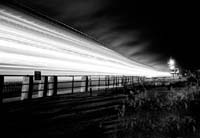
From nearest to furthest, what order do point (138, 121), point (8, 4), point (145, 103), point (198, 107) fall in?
point (8, 4), point (138, 121), point (198, 107), point (145, 103)

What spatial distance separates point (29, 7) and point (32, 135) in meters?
2.73

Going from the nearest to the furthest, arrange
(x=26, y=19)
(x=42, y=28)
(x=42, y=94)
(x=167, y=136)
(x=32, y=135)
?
1. (x=26, y=19)
2. (x=42, y=28)
3. (x=167, y=136)
4. (x=32, y=135)
5. (x=42, y=94)

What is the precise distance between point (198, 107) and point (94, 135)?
13.3ft

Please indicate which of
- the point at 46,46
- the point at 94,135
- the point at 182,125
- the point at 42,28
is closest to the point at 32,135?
the point at 94,135

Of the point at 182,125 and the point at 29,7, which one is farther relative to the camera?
the point at 182,125

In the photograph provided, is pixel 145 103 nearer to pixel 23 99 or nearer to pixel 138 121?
pixel 138 121

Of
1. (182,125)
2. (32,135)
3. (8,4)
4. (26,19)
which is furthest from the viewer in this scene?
(182,125)

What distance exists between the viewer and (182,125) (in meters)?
3.38

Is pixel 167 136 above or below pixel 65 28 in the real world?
below

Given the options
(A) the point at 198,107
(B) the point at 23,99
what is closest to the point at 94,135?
(A) the point at 198,107

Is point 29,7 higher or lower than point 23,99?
higher

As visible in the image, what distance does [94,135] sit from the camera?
3008 mm

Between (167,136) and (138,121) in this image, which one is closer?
(167,136)

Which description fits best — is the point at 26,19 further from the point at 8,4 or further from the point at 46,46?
the point at 46,46
